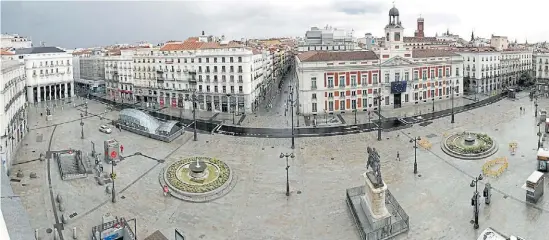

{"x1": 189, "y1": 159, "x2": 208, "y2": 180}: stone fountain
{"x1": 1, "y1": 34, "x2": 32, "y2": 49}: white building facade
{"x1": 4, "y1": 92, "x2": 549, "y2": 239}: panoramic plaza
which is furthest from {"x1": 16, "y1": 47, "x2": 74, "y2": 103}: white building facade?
{"x1": 189, "y1": 159, "x2": 208, "y2": 180}: stone fountain

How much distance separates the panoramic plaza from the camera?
30672 millimetres

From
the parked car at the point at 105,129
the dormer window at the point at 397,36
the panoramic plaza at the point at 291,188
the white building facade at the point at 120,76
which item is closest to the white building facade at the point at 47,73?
the white building facade at the point at 120,76

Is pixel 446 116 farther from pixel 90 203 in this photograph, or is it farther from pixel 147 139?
pixel 90 203

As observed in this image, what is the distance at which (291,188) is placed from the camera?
126 ft

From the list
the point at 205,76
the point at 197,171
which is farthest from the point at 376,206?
the point at 205,76

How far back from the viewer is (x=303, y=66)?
71.0 meters

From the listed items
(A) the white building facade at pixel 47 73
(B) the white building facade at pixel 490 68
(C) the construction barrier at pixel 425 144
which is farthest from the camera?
(B) the white building facade at pixel 490 68

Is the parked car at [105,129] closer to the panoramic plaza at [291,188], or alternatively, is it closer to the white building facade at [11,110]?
the panoramic plaza at [291,188]

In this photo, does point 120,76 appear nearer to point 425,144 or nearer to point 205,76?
point 205,76

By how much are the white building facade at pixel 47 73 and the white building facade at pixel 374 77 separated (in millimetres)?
61868

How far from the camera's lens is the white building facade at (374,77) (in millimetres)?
72062

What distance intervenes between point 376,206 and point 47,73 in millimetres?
93107

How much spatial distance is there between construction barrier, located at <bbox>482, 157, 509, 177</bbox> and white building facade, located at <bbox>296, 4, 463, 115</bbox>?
28242 millimetres

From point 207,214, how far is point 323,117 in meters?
38.9
